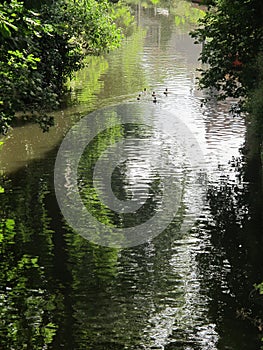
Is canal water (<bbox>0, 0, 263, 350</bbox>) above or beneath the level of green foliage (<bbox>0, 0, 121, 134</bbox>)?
beneath

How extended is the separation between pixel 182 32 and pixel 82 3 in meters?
28.1

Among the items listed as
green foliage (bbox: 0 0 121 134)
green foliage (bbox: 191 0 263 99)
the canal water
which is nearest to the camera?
the canal water

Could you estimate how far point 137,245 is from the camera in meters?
14.9

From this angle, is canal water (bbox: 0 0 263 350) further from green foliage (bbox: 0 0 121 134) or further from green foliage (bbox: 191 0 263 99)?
green foliage (bbox: 191 0 263 99)

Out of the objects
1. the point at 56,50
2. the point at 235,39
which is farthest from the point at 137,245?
the point at 56,50

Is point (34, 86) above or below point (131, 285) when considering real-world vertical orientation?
above

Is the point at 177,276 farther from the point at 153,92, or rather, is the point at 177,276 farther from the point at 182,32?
the point at 182,32

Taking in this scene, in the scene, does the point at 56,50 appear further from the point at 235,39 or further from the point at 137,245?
the point at 137,245

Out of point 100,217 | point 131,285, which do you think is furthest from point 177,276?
point 100,217

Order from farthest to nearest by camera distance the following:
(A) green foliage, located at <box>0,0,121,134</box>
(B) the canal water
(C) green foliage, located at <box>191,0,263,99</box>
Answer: (C) green foliage, located at <box>191,0,263,99</box> < (A) green foliage, located at <box>0,0,121,134</box> < (B) the canal water

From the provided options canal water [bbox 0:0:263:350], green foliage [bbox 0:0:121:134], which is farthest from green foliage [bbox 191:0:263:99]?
green foliage [bbox 0:0:121:134]

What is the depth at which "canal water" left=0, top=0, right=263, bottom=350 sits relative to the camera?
11.1 meters

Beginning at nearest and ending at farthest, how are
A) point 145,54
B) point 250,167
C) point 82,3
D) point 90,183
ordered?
point 90,183 → point 250,167 → point 82,3 → point 145,54

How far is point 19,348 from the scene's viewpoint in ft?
34.0
